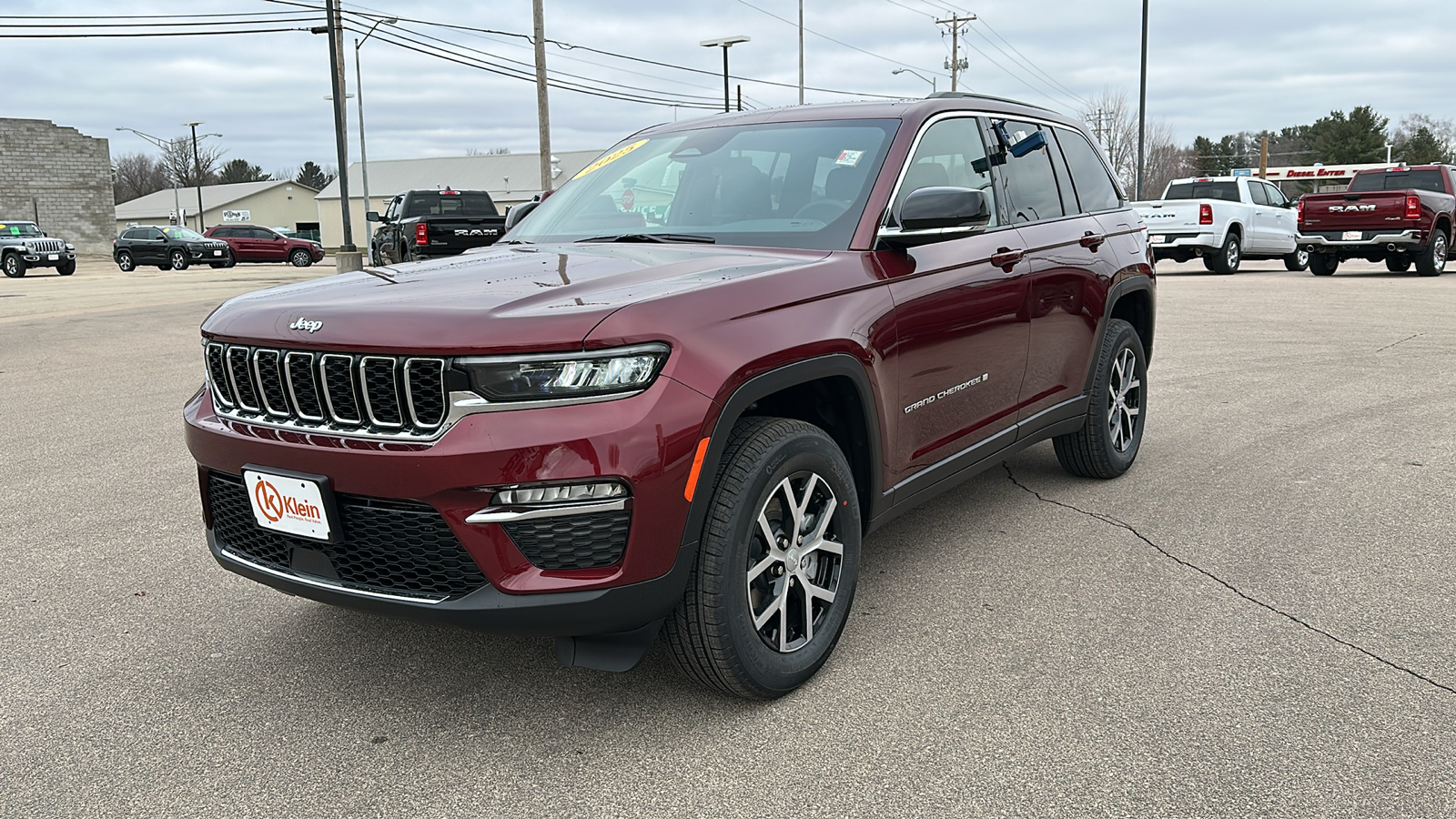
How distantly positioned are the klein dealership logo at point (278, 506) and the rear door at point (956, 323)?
182 centimetres

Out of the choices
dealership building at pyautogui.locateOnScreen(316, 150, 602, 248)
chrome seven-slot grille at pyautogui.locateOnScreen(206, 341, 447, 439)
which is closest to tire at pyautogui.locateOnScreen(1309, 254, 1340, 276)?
chrome seven-slot grille at pyautogui.locateOnScreen(206, 341, 447, 439)

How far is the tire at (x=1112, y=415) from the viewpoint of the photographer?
527cm

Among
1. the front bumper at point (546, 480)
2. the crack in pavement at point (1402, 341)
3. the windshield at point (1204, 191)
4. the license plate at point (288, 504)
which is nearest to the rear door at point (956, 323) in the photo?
the front bumper at point (546, 480)

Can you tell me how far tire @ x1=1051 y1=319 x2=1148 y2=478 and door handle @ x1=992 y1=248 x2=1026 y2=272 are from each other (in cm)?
108

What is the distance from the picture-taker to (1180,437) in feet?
21.7

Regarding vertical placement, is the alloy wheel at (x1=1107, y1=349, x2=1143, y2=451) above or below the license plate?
below

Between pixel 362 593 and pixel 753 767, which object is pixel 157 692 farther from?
pixel 753 767

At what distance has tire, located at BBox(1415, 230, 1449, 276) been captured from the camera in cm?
1941

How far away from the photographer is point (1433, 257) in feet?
64.1

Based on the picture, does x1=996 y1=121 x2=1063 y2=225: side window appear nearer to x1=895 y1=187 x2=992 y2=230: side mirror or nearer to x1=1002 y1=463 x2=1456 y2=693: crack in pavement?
x1=895 y1=187 x2=992 y2=230: side mirror

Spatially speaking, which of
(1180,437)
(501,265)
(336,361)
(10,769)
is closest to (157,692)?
(10,769)

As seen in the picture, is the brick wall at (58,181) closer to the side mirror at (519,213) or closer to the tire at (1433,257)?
the tire at (1433,257)

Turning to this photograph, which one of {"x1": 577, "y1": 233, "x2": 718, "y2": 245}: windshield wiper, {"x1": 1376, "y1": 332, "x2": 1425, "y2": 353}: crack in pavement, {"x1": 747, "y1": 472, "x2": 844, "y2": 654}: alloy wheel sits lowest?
{"x1": 1376, "y1": 332, "x2": 1425, "y2": 353}: crack in pavement

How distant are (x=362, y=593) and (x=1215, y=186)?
850 inches
